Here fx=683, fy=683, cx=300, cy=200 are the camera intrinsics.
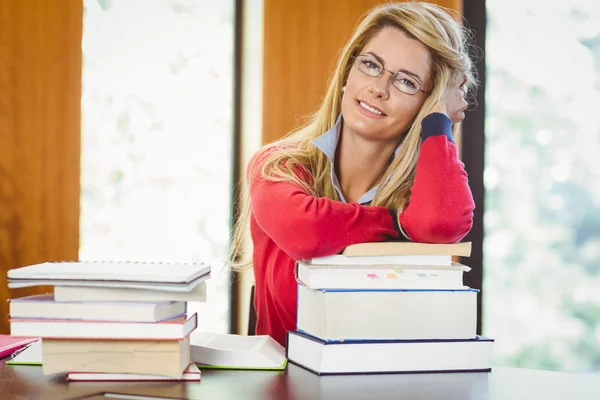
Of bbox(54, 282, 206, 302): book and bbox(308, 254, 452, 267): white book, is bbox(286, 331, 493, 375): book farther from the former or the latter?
bbox(54, 282, 206, 302): book

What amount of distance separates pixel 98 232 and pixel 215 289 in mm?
594

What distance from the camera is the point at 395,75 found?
1.66 meters

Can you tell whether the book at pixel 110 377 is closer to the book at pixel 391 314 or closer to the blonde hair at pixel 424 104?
the book at pixel 391 314

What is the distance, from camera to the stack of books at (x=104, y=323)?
971 millimetres

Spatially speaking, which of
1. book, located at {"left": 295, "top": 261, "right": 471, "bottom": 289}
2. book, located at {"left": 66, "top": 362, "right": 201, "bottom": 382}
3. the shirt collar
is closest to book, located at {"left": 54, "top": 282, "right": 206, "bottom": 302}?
book, located at {"left": 66, "top": 362, "right": 201, "bottom": 382}

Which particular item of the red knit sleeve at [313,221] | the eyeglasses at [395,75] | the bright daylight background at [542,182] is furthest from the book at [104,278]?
the bright daylight background at [542,182]

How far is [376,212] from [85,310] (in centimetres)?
66

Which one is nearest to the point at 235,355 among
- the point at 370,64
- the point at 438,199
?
the point at 438,199

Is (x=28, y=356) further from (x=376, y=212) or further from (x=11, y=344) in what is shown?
(x=376, y=212)

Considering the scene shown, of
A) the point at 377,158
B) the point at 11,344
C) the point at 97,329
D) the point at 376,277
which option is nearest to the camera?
the point at 97,329

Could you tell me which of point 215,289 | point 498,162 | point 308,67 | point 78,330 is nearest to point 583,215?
point 498,162

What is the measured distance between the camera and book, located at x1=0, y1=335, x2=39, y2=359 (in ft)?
3.78

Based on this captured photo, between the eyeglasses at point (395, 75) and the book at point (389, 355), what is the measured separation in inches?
29.5

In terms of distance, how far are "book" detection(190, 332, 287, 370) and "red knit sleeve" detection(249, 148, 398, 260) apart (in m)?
0.24
